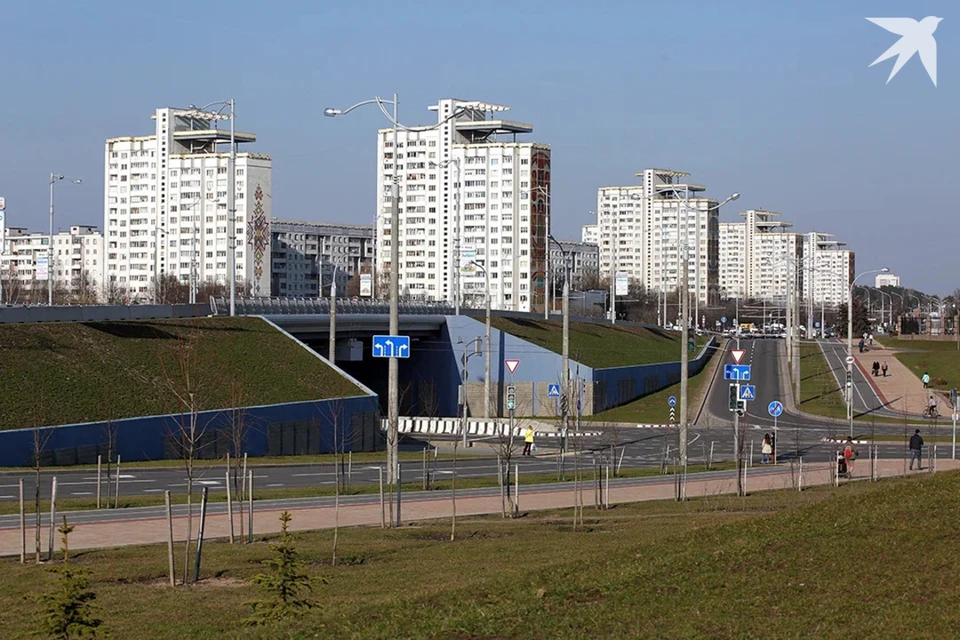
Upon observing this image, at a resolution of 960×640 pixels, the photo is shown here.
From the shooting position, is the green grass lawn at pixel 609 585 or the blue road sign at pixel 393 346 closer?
the green grass lawn at pixel 609 585

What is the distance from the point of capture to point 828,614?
1217cm

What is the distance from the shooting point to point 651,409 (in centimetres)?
8112

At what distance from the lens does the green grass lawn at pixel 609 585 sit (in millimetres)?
12133

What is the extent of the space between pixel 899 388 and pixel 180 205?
112 m

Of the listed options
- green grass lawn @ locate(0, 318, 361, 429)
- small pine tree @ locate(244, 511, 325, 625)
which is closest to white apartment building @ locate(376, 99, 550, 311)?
green grass lawn @ locate(0, 318, 361, 429)

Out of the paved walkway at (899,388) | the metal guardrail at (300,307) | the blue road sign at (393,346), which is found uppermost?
the metal guardrail at (300,307)

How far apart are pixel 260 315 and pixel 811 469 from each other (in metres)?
34.6

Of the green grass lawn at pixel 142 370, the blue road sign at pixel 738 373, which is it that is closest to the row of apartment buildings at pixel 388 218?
the green grass lawn at pixel 142 370

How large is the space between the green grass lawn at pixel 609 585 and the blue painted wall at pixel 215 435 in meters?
16.2

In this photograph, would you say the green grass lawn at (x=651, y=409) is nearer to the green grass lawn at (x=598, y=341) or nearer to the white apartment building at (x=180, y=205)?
the green grass lawn at (x=598, y=341)

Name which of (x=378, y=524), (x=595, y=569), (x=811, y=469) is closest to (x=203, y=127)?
(x=811, y=469)

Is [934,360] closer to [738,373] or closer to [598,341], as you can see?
[598,341]

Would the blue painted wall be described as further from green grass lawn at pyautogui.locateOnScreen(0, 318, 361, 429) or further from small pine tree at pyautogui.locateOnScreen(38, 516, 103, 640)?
small pine tree at pyautogui.locateOnScreen(38, 516, 103, 640)

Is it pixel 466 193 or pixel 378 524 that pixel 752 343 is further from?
pixel 378 524
